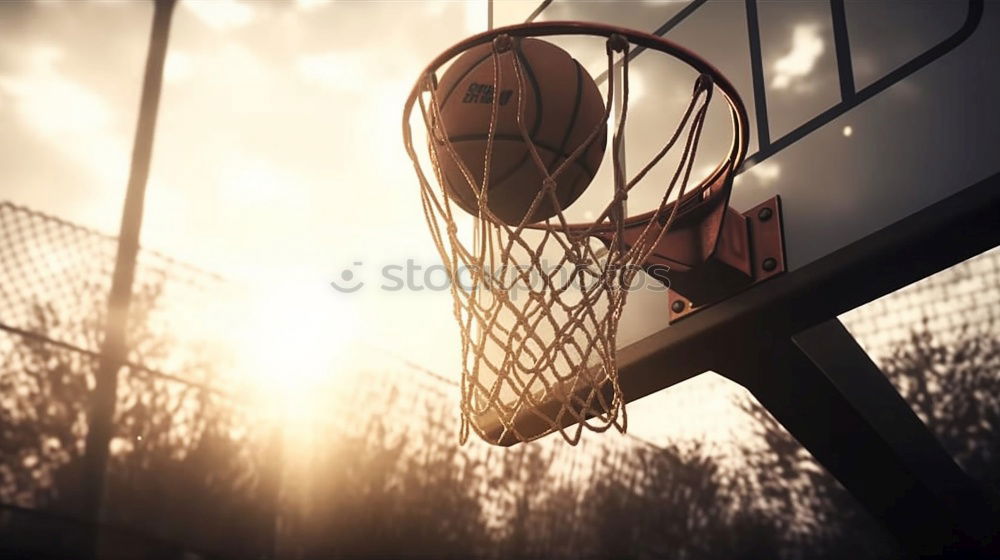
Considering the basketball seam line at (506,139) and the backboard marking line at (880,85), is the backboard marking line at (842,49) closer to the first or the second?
the backboard marking line at (880,85)

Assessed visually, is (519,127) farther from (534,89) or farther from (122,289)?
(122,289)

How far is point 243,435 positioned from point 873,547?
6.34 metres

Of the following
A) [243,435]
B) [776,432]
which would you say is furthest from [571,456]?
[243,435]

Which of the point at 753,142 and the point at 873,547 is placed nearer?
the point at 753,142

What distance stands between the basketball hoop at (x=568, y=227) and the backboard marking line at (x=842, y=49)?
27cm

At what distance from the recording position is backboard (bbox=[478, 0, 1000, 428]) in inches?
74.5

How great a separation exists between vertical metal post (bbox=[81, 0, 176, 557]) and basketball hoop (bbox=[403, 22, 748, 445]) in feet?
12.3

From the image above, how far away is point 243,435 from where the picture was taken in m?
7.38

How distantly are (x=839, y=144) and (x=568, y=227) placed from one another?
0.69m

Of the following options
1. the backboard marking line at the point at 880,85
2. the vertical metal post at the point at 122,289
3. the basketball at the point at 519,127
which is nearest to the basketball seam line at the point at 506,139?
the basketball at the point at 519,127

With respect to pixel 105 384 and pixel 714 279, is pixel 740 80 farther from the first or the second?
pixel 105 384

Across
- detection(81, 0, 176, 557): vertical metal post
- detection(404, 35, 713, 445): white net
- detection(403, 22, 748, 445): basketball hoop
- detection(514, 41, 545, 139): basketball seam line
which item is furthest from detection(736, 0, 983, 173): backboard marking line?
detection(81, 0, 176, 557): vertical metal post

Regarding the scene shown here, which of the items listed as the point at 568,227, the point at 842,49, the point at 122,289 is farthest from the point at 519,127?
the point at 122,289

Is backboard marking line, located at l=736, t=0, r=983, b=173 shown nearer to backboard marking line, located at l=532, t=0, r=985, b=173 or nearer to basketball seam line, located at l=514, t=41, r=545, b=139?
backboard marking line, located at l=532, t=0, r=985, b=173
